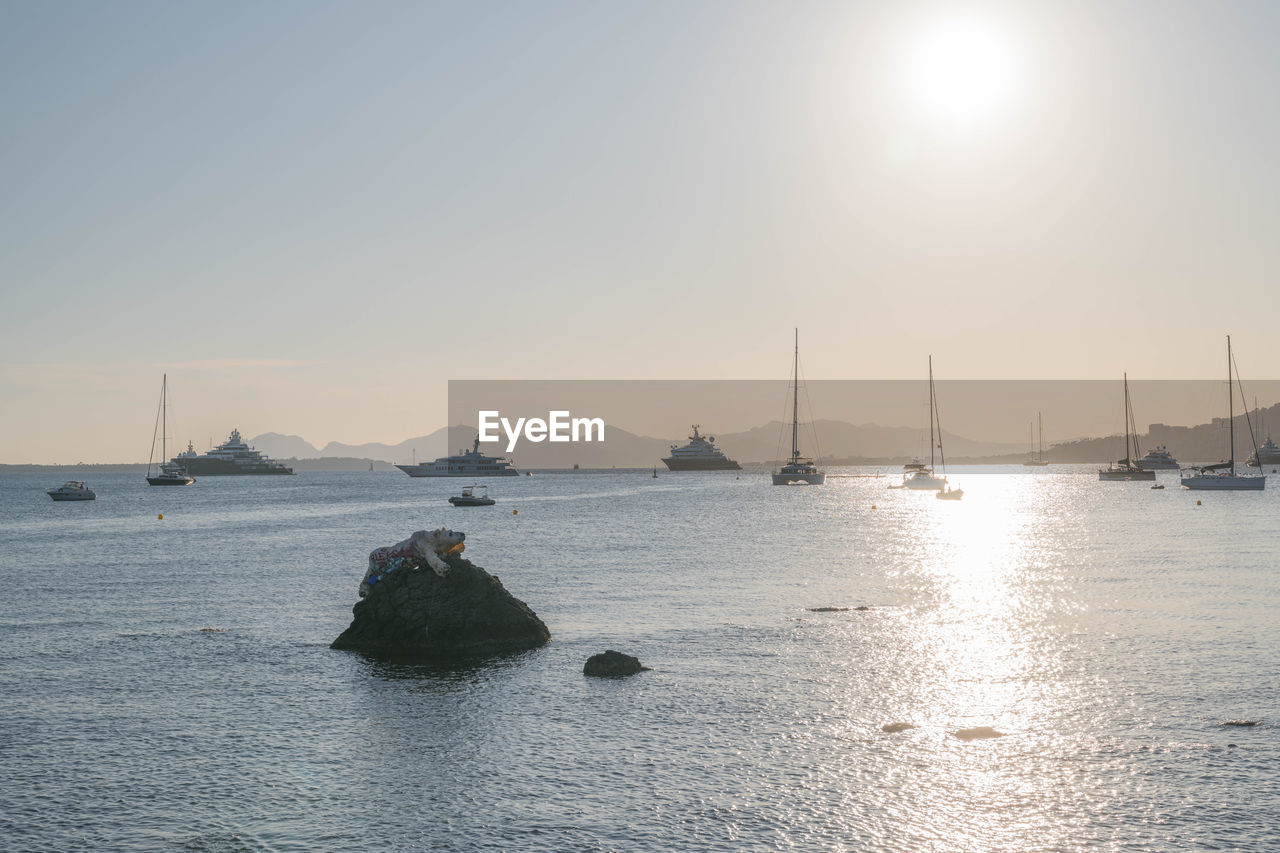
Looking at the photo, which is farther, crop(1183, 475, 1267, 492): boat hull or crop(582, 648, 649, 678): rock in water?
crop(1183, 475, 1267, 492): boat hull

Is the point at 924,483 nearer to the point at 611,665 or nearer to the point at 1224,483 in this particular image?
the point at 1224,483

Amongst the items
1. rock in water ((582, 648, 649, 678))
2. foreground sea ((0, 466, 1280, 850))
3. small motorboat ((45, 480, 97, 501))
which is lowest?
Answer: foreground sea ((0, 466, 1280, 850))

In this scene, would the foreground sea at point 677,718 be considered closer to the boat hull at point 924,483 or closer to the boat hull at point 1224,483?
the boat hull at point 1224,483

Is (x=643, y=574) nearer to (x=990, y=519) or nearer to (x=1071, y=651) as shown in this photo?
(x=1071, y=651)

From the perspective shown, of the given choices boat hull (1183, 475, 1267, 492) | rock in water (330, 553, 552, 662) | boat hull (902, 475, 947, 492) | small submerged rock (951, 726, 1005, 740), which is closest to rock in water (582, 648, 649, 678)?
rock in water (330, 553, 552, 662)

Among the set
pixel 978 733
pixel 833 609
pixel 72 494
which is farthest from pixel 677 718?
pixel 72 494

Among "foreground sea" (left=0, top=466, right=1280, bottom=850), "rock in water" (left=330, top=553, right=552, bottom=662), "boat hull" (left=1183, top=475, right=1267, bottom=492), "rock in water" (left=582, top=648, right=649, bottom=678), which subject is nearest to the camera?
"foreground sea" (left=0, top=466, right=1280, bottom=850)

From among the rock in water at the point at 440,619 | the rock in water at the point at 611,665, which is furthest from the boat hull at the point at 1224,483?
the rock in water at the point at 611,665

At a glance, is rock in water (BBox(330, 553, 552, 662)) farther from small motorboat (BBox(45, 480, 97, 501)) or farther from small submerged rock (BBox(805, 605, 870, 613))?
small motorboat (BBox(45, 480, 97, 501))
